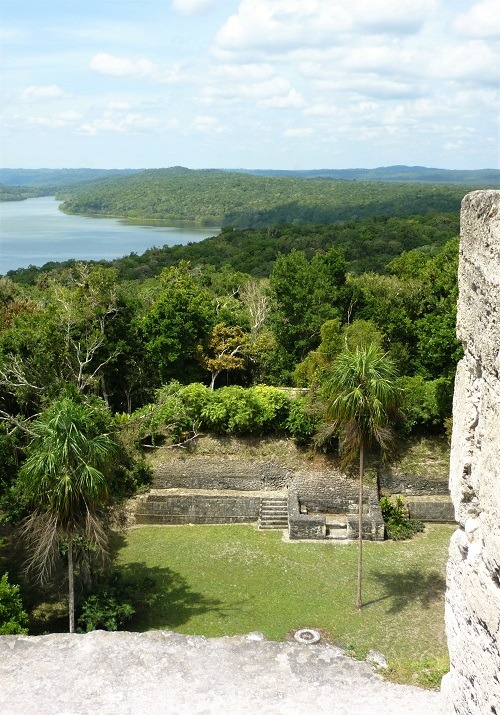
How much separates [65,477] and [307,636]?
446 cm

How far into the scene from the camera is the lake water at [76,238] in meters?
75.1

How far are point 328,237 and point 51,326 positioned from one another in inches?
1532

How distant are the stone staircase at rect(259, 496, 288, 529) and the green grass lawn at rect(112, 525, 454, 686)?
319 mm

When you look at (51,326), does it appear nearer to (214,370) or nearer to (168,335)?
(168,335)

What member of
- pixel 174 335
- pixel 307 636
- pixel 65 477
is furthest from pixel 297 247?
pixel 65 477

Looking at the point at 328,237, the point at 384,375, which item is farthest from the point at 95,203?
the point at 384,375

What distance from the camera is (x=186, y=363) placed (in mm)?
19375

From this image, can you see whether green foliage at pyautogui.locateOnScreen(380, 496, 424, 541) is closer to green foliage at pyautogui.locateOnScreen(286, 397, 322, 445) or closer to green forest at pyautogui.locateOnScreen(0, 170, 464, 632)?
green forest at pyautogui.locateOnScreen(0, 170, 464, 632)

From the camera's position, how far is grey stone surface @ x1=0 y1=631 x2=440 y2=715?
449 cm

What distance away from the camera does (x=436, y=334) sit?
569 inches

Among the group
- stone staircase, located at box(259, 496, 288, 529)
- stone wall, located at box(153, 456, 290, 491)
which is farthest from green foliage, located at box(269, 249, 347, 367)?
stone staircase, located at box(259, 496, 288, 529)

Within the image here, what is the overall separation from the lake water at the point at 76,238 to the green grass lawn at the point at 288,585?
58.6 metres

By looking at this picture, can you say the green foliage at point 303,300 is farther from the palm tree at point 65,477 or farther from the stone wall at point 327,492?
the palm tree at point 65,477

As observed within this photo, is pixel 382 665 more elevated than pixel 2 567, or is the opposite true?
pixel 382 665
